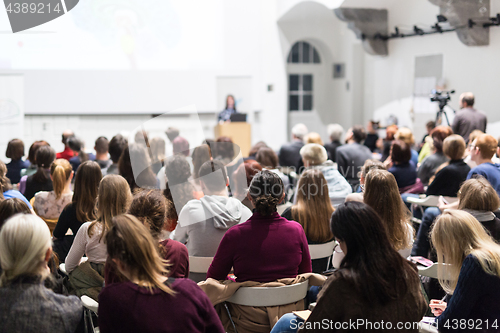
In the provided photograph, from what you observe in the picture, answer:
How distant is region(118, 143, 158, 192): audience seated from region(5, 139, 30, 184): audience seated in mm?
1434

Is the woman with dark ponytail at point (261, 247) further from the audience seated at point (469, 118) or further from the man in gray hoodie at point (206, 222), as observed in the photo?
the audience seated at point (469, 118)

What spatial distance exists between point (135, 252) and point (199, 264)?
113 centimetres

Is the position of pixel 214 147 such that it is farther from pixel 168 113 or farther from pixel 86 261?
pixel 168 113

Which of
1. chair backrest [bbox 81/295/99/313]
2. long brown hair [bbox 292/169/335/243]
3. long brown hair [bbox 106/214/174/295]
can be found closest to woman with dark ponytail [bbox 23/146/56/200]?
chair backrest [bbox 81/295/99/313]

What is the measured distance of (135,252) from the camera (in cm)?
157

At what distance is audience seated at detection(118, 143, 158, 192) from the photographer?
4.05 meters

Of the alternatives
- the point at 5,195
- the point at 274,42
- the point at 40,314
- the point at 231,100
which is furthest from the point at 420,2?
the point at 40,314

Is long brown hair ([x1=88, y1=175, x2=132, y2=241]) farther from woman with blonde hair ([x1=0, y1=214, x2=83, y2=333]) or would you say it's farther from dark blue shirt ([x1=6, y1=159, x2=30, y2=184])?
dark blue shirt ([x1=6, y1=159, x2=30, y2=184])

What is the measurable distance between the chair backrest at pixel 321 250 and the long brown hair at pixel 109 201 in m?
1.19

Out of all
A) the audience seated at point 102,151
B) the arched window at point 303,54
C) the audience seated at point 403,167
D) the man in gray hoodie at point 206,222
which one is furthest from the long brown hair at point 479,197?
the arched window at point 303,54

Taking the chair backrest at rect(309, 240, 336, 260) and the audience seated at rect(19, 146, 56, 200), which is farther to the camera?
Answer: the audience seated at rect(19, 146, 56, 200)

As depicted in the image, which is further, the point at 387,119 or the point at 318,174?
the point at 387,119

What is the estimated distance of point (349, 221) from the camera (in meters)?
1.65

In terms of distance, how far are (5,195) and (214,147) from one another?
293 centimetres
